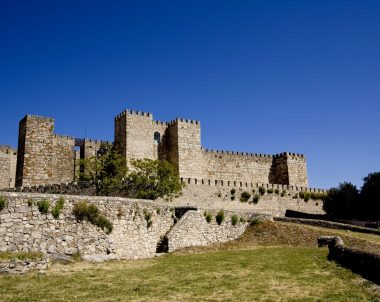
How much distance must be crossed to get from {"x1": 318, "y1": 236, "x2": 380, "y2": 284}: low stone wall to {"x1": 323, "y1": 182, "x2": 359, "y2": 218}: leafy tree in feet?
109

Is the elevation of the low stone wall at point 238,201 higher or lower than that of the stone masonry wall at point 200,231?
higher

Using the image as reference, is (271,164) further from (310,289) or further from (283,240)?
(310,289)

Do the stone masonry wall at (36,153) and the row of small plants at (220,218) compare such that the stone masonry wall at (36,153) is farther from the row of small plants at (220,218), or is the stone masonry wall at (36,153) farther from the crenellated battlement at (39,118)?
the row of small plants at (220,218)

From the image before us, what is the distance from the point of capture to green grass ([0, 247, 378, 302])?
11.8m

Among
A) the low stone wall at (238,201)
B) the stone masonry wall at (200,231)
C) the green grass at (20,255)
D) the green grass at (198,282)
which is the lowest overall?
the green grass at (198,282)

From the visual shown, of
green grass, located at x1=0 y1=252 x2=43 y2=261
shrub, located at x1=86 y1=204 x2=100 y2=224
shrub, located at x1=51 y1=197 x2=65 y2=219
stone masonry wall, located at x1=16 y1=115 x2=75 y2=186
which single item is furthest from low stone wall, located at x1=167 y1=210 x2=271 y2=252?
stone masonry wall, located at x1=16 y1=115 x2=75 y2=186

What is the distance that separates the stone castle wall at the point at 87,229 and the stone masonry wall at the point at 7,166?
30.2m

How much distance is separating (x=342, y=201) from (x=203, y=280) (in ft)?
129

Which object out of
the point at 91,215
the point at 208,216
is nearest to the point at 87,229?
the point at 91,215

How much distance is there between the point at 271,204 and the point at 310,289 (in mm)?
35312

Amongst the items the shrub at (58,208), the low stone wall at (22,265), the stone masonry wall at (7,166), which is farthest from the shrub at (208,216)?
the stone masonry wall at (7,166)

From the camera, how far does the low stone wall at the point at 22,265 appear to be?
47.8 feet

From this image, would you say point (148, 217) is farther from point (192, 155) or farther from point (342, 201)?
point (342, 201)

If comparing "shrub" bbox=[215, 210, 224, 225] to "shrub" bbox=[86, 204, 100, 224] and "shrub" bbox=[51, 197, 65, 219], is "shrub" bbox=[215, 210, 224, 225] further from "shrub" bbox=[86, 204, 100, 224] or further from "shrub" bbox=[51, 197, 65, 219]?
"shrub" bbox=[51, 197, 65, 219]
